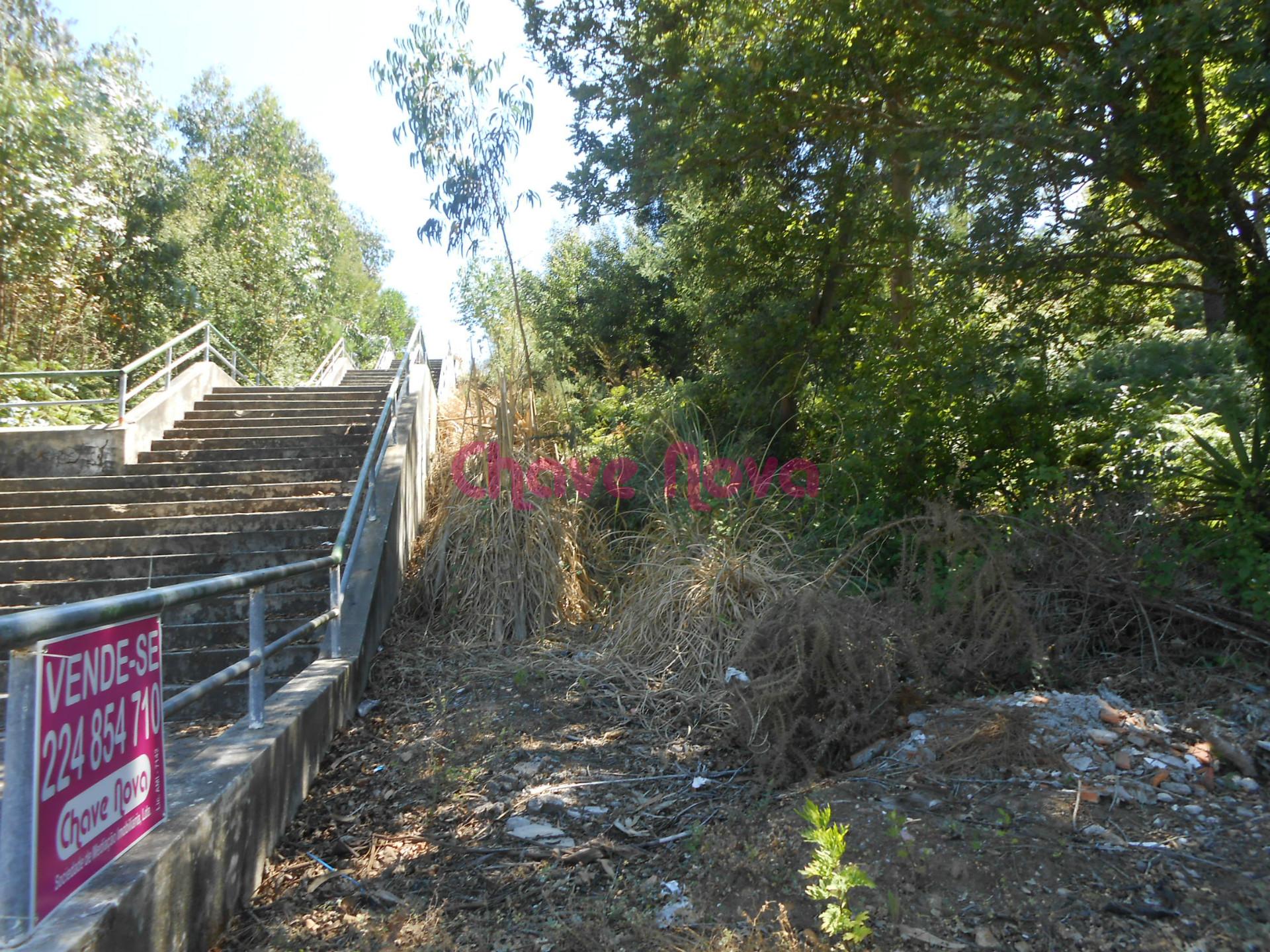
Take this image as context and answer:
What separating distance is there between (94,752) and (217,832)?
103 cm

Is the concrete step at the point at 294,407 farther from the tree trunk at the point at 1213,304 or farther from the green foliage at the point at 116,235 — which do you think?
the tree trunk at the point at 1213,304

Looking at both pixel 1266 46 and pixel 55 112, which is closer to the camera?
pixel 1266 46

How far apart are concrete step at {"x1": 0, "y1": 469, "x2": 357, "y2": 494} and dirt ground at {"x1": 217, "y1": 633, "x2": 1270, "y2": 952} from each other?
16.7 feet

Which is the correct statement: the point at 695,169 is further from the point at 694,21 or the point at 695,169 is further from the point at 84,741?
the point at 84,741

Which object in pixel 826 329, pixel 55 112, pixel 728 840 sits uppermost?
pixel 55 112

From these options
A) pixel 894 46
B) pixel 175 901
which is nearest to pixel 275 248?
pixel 894 46

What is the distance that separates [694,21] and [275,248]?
15.7m

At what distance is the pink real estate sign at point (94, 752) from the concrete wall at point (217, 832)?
10cm

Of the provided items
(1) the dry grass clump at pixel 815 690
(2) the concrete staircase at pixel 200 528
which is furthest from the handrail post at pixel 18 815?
(2) the concrete staircase at pixel 200 528

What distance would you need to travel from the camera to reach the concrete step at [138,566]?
25.3 feet

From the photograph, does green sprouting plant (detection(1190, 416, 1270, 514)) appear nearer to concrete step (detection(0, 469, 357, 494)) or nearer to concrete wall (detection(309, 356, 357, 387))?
concrete step (detection(0, 469, 357, 494))

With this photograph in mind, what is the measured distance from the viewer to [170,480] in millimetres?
9594

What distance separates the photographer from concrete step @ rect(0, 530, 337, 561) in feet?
26.3

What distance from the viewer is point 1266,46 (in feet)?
17.2
